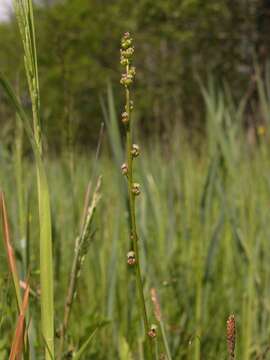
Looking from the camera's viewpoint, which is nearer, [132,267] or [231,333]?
[231,333]

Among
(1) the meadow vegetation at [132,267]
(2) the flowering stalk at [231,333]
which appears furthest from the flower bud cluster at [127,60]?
(2) the flowering stalk at [231,333]

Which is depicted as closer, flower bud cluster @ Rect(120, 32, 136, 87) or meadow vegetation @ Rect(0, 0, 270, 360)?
flower bud cluster @ Rect(120, 32, 136, 87)

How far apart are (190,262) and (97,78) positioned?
510 inches

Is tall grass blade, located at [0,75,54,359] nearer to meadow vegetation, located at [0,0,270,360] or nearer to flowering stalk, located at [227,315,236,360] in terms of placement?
meadow vegetation, located at [0,0,270,360]

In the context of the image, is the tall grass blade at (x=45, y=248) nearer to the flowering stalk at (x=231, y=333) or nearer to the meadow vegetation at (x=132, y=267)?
the meadow vegetation at (x=132, y=267)

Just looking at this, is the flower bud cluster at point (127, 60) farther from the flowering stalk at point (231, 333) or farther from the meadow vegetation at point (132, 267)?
the flowering stalk at point (231, 333)

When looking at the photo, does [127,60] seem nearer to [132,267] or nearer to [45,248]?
[45,248]

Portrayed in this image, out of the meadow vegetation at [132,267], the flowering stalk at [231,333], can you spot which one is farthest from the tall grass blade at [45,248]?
the flowering stalk at [231,333]

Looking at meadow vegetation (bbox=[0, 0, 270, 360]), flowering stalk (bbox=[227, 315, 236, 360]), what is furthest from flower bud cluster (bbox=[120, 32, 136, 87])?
flowering stalk (bbox=[227, 315, 236, 360])

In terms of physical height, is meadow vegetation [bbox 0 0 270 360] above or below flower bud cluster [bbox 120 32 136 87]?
below

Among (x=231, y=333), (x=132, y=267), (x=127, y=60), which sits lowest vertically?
(x=132, y=267)

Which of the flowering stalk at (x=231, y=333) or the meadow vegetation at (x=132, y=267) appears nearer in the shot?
the flowering stalk at (x=231, y=333)

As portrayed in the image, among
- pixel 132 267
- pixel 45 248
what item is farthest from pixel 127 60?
pixel 132 267

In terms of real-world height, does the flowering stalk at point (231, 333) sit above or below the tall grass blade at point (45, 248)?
below
